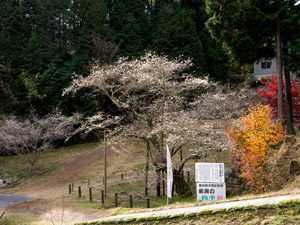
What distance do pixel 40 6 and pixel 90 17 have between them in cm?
614

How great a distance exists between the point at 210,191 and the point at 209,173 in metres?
0.54

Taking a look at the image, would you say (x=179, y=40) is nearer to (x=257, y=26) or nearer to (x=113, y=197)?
(x=257, y=26)

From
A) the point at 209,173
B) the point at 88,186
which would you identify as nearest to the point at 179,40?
the point at 88,186

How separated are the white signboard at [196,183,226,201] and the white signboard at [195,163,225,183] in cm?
15

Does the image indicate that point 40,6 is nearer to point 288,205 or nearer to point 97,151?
point 97,151

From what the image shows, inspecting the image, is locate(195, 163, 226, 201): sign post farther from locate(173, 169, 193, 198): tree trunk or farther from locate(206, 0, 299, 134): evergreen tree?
locate(206, 0, 299, 134): evergreen tree

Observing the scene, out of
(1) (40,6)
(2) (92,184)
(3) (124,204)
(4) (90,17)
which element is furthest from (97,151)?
(1) (40,6)

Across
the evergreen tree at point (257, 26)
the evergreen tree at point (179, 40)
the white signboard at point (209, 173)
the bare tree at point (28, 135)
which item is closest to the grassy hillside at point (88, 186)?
the white signboard at point (209, 173)

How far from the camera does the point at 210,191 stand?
7.75 m

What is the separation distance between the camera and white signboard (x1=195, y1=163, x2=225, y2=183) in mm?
7781

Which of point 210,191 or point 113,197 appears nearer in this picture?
point 210,191

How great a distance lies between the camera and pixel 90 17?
2638 cm

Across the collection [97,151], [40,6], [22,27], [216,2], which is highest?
[40,6]

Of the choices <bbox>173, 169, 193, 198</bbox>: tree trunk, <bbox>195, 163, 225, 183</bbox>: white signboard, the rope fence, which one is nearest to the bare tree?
the rope fence
